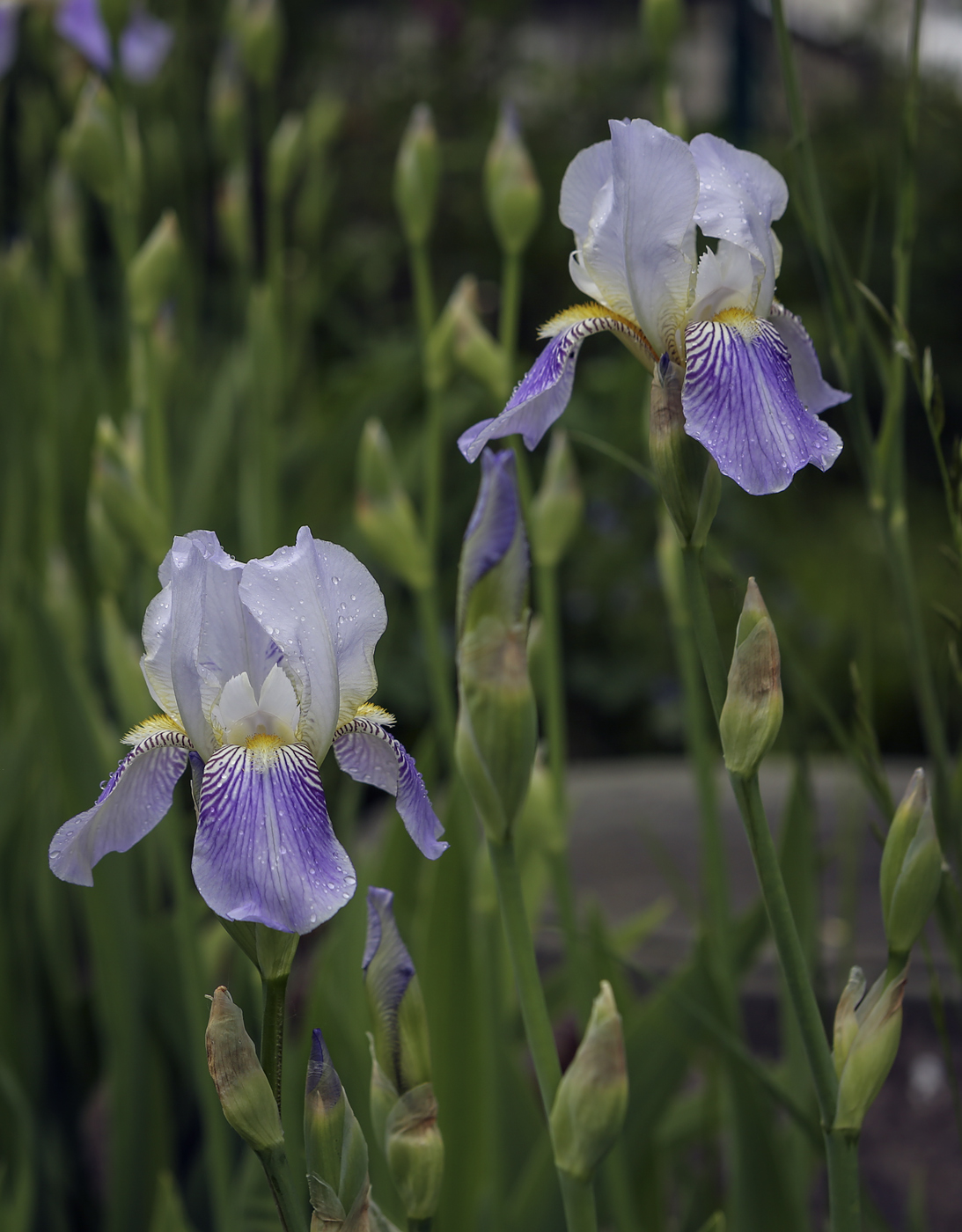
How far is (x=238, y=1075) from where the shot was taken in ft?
1.39

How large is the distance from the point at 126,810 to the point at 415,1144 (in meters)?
0.18

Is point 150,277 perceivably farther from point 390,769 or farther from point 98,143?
point 390,769

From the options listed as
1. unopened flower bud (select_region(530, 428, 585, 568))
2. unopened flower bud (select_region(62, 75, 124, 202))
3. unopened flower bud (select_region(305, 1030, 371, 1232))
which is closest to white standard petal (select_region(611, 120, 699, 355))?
unopened flower bud (select_region(305, 1030, 371, 1232))

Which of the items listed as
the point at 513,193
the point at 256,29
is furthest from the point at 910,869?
the point at 256,29

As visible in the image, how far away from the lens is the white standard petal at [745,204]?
51 centimetres

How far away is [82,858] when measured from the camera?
1.46 feet

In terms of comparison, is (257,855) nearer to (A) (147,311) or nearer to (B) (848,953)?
(B) (848,953)

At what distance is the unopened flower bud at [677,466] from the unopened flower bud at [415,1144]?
0.81ft

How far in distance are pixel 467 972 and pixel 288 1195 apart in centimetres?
52

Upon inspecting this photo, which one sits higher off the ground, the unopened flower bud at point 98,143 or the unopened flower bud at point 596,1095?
the unopened flower bud at point 98,143

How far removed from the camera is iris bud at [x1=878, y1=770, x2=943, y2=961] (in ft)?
1.61

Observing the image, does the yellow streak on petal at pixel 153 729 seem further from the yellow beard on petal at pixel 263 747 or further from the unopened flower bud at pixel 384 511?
the unopened flower bud at pixel 384 511

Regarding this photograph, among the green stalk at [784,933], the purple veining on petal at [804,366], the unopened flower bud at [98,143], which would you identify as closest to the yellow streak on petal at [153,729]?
the green stalk at [784,933]


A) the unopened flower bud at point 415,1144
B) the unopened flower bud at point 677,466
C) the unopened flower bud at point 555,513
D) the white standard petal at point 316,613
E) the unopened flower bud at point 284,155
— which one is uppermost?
the unopened flower bud at point 284,155
